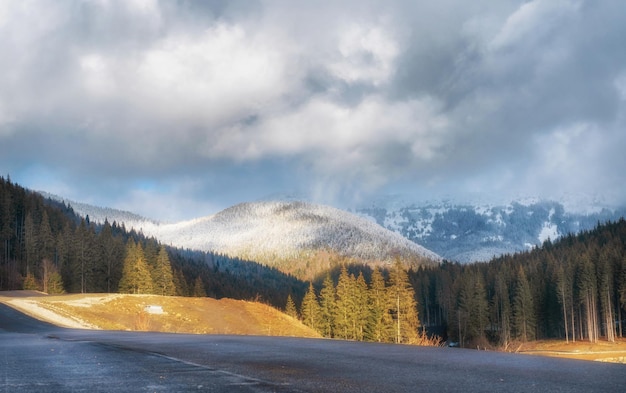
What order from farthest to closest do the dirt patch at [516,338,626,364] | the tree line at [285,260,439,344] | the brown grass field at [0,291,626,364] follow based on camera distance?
1. the dirt patch at [516,338,626,364]
2. the tree line at [285,260,439,344]
3. the brown grass field at [0,291,626,364]

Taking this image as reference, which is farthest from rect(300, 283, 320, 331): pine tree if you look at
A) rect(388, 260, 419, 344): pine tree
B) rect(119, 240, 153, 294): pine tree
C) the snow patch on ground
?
the snow patch on ground

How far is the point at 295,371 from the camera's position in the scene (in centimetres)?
1021

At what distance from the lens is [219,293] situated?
16262 cm

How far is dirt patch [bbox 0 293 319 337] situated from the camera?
45.2 metres

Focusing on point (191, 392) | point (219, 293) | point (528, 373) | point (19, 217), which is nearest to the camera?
point (191, 392)

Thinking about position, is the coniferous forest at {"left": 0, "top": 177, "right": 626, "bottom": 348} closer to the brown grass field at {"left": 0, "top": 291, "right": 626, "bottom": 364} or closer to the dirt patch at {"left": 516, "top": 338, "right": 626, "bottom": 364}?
the dirt patch at {"left": 516, "top": 338, "right": 626, "bottom": 364}

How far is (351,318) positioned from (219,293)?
→ 9796 centimetres

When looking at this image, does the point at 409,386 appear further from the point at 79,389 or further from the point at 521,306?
the point at 521,306

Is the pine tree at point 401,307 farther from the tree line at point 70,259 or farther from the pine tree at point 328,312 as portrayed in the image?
the tree line at point 70,259

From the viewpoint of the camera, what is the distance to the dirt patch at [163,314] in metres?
45.2

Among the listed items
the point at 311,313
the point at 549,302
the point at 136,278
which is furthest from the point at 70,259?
the point at 549,302

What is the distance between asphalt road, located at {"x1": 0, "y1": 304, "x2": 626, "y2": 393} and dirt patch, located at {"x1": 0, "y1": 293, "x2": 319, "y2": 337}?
32.4 meters

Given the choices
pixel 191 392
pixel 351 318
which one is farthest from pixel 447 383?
pixel 351 318

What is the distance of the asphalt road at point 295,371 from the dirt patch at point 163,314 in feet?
106
